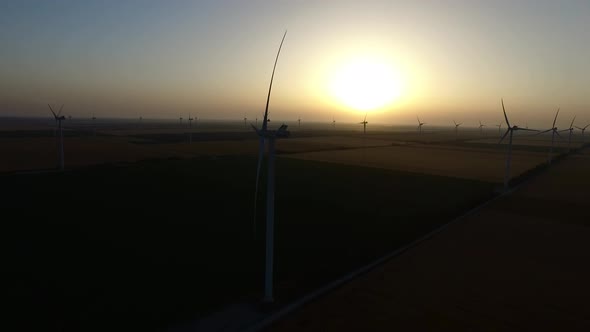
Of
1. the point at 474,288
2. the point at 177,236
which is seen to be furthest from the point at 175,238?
the point at 474,288

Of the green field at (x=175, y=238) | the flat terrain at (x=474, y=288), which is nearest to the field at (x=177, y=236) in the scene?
the green field at (x=175, y=238)

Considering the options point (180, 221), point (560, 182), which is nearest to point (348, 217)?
point (180, 221)

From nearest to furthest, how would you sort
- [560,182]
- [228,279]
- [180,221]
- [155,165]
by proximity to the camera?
[228,279] → [180,221] → [560,182] → [155,165]

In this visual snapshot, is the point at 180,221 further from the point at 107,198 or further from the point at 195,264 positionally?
the point at 107,198

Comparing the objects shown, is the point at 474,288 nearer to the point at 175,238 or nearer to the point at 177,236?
the point at 175,238

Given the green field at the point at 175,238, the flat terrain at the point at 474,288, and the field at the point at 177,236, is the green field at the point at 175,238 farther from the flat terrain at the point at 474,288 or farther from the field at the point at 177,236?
the flat terrain at the point at 474,288

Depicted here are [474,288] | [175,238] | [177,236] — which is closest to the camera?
[474,288]

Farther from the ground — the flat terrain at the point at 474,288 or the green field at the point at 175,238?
the green field at the point at 175,238
